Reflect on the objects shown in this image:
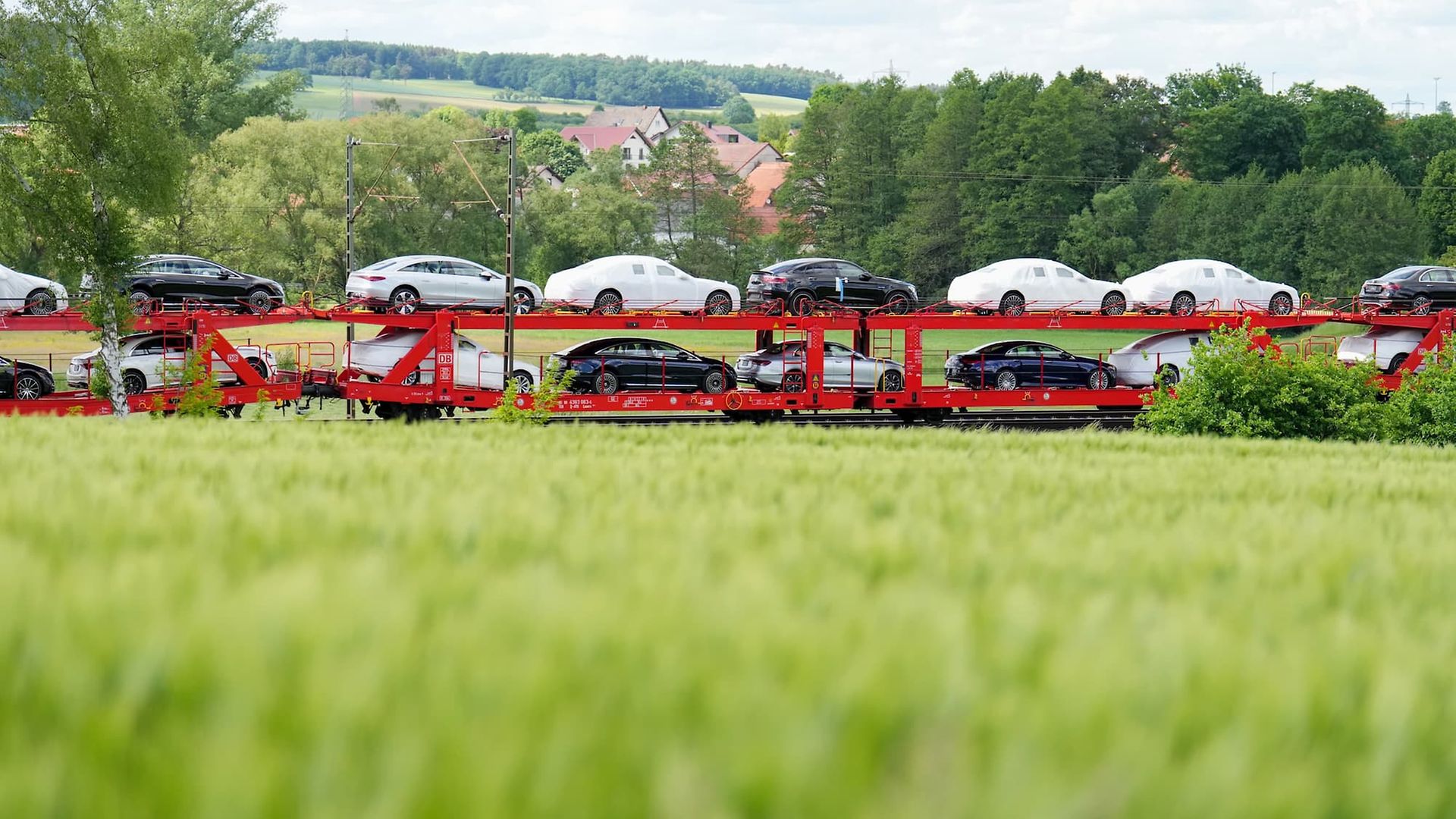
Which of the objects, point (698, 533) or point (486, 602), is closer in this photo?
point (486, 602)

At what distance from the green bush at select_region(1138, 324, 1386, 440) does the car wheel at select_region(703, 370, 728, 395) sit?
1082 cm

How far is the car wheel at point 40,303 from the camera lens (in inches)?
1291

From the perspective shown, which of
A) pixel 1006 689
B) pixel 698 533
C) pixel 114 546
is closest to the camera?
pixel 1006 689

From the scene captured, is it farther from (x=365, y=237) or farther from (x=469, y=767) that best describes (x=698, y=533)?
(x=365, y=237)

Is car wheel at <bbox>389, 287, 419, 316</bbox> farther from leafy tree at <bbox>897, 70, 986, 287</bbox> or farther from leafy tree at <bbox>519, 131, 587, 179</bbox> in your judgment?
leafy tree at <bbox>519, 131, 587, 179</bbox>

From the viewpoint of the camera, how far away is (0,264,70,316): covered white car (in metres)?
32.5

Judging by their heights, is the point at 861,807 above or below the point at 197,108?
below

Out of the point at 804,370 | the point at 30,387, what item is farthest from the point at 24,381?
the point at 804,370

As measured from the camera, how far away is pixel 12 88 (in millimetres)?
33000

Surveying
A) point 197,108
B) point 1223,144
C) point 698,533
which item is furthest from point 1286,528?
point 1223,144

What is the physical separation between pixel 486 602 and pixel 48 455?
4.26 metres

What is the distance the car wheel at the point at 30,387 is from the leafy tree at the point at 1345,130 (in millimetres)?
89413

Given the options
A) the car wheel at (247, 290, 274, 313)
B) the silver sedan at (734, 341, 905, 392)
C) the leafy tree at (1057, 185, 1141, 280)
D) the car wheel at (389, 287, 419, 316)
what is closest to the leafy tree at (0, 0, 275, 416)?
the car wheel at (247, 290, 274, 313)

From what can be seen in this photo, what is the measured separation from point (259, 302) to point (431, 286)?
4.61m
